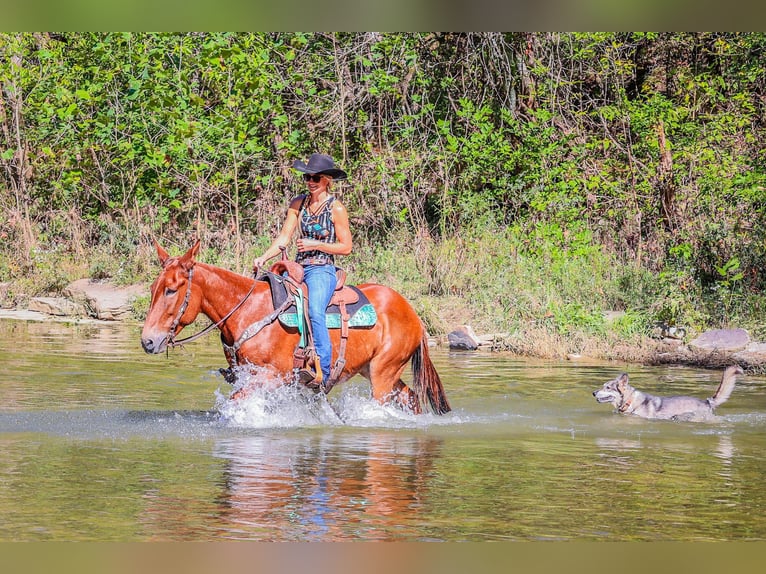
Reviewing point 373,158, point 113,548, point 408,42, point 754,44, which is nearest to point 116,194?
point 373,158

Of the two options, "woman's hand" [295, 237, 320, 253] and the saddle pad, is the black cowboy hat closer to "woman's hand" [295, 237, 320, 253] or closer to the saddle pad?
"woman's hand" [295, 237, 320, 253]

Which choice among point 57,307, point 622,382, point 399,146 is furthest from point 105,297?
point 622,382

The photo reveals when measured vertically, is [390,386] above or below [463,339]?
below

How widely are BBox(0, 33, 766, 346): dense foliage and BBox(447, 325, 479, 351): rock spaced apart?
4.96 ft

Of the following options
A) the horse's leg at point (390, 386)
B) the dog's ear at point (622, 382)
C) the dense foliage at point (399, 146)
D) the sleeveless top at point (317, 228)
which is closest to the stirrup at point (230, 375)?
the sleeveless top at point (317, 228)

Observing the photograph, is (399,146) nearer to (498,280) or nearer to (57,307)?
(498,280)

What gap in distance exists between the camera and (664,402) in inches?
465

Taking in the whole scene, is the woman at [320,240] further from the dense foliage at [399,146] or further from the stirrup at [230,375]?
the dense foliage at [399,146]

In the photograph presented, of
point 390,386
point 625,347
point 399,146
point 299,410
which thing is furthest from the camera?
point 399,146

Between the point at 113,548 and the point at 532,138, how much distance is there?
1754 centimetres

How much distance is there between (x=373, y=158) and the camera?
23766 mm

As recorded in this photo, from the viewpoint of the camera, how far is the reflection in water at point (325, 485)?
284 inches

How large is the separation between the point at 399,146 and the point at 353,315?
14227mm

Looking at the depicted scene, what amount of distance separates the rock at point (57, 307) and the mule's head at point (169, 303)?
1024 centimetres
